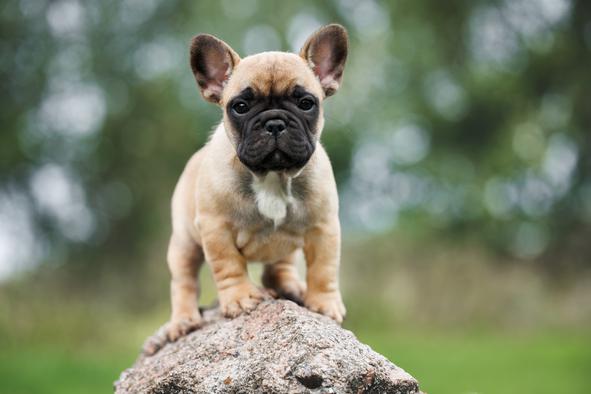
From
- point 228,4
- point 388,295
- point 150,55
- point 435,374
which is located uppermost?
point 228,4

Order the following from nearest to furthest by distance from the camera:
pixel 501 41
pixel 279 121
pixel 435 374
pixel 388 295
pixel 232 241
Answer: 1. pixel 279 121
2. pixel 232 241
3. pixel 435 374
4. pixel 388 295
5. pixel 501 41

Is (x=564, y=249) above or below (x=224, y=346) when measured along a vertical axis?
above

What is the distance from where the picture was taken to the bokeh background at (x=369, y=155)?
16500mm

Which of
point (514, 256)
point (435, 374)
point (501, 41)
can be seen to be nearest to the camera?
point (435, 374)

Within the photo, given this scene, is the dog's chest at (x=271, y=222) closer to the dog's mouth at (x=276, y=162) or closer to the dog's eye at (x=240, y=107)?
the dog's mouth at (x=276, y=162)

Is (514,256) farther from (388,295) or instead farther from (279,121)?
(279,121)

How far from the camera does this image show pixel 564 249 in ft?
58.7

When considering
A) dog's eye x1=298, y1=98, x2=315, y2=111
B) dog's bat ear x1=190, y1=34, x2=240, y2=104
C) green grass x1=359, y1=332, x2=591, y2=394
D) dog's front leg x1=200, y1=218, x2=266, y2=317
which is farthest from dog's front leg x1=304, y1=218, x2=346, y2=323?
green grass x1=359, y1=332, x2=591, y2=394

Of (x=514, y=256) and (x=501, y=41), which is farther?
(x=501, y=41)

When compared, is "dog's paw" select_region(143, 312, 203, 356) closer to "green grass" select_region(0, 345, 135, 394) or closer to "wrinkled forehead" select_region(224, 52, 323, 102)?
"wrinkled forehead" select_region(224, 52, 323, 102)

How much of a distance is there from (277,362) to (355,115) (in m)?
16.3

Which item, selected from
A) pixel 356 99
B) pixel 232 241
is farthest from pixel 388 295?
pixel 232 241

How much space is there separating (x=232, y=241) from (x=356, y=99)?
15546 mm

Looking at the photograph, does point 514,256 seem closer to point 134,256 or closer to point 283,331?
point 134,256
